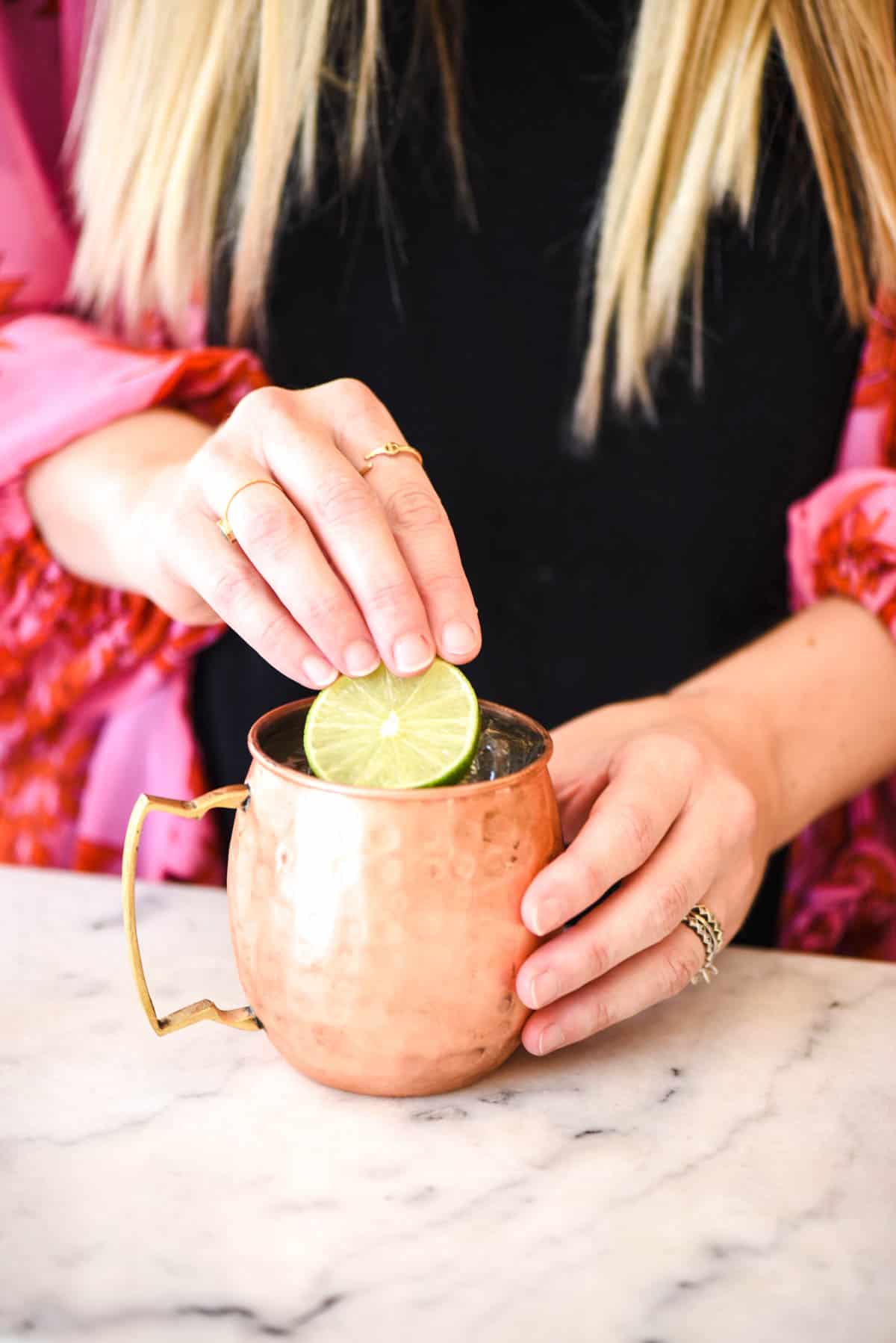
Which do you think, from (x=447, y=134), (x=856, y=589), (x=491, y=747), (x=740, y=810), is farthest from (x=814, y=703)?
(x=447, y=134)

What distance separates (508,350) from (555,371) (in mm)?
49

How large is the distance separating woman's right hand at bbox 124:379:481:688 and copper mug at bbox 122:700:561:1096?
0.07 metres

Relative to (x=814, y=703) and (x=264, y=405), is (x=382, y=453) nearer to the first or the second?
(x=264, y=405)

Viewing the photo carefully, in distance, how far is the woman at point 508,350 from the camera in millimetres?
974

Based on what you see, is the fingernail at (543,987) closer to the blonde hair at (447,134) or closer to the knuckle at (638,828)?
the knuckle at (638,828)

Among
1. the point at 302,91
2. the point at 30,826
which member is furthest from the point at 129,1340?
the point at 302,91

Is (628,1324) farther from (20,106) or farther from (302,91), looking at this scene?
(20,106)

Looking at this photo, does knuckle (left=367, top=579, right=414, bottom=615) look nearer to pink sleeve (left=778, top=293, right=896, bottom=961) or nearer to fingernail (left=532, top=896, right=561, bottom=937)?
fingernail (left=532, top=896, right=561, bottom=937)

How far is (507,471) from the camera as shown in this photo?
44.7 inches

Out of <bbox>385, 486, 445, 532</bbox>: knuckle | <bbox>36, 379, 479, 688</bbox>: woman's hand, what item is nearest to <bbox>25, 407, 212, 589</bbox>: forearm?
<bbox>36, 379, 479, 688</bbox>: woman's hand

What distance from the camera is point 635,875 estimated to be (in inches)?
26.2

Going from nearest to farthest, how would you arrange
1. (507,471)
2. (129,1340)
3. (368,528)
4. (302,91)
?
(129,1340) < (368,528) < (302,91) < (507,471)

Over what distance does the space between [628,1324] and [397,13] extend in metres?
1.07

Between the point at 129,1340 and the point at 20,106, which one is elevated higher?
the point at 20,106
